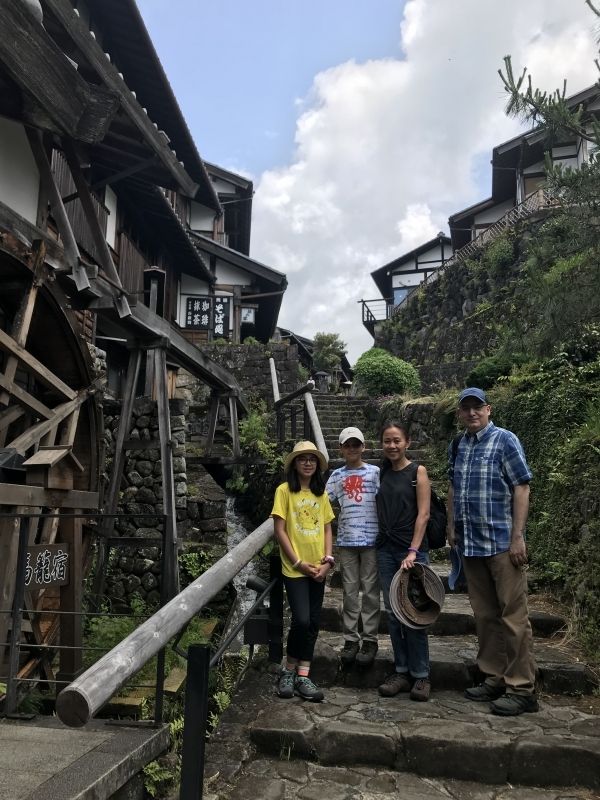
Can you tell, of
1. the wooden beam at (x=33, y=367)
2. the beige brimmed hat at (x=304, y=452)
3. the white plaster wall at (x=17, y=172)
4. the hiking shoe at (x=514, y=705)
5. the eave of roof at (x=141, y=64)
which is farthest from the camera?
A: the eave of roof at (x=141, y=64)

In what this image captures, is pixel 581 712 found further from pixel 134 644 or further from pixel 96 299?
pixel 96 299

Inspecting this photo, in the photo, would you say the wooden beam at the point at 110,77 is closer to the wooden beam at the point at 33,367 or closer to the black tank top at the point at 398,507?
the wooden beam at the point at 33,367

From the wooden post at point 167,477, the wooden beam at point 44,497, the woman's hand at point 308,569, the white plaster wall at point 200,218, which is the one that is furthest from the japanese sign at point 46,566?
the white plaster wall at point 200,218

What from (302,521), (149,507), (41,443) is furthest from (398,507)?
(149,507)

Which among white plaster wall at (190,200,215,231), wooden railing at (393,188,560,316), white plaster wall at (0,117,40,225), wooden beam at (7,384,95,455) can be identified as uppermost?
wooden railing at (393,188,560,316)

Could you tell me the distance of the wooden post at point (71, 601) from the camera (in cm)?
496

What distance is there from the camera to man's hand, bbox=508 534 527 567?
309cm

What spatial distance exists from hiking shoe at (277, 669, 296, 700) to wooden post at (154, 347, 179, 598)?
321cm

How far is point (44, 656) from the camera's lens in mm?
5512

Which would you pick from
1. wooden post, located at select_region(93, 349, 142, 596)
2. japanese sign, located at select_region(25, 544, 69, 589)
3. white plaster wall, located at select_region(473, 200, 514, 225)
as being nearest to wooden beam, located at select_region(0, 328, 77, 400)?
wooden post, located at select_region(93, 349, 142, 596)

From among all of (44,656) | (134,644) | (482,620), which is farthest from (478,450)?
(44,656)

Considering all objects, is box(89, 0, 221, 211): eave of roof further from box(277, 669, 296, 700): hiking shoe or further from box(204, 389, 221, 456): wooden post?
box(277, 669, 296, 700): hiking shoe

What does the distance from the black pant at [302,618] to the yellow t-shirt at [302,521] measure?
0.06 m

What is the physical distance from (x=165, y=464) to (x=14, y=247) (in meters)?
2.90
